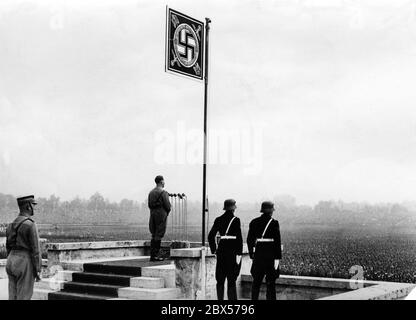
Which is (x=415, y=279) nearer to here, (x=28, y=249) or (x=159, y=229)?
(x=159, y=229)

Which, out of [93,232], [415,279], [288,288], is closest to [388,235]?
[415,279]

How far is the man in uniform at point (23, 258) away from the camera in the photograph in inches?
325

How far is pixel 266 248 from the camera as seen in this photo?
926cm

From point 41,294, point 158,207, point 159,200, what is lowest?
point 41,294

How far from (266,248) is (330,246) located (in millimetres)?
12091

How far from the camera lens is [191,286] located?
33.4 ft

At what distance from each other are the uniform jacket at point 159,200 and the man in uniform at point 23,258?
3891 millimetres

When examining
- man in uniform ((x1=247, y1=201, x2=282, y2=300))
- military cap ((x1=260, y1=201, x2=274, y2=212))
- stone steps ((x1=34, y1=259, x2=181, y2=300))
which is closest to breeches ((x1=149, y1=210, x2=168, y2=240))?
stone steps ((x1=34, y1=259, x2=181, y2=300))

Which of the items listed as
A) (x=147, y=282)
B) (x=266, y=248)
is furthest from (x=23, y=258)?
(x=266, y=248)

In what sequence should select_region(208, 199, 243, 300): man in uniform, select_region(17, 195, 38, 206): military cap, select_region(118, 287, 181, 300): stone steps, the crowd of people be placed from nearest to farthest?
select_region(17, 195, 38, 206): military cap, select_region(208, 199, 243, 300): man in uniform, select_region(118, 287, 181, 300): stone steps, the crowd of people

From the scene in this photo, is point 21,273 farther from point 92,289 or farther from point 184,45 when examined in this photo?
point 184,45

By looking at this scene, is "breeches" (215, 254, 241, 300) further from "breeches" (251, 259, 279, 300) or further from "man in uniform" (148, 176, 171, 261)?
"man in uniform" (148, 176, 171, 261)

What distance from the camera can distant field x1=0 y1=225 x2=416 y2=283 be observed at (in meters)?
14.8

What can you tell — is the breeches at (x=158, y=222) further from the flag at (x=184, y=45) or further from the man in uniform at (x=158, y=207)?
the flag at (x=184, y=45)
